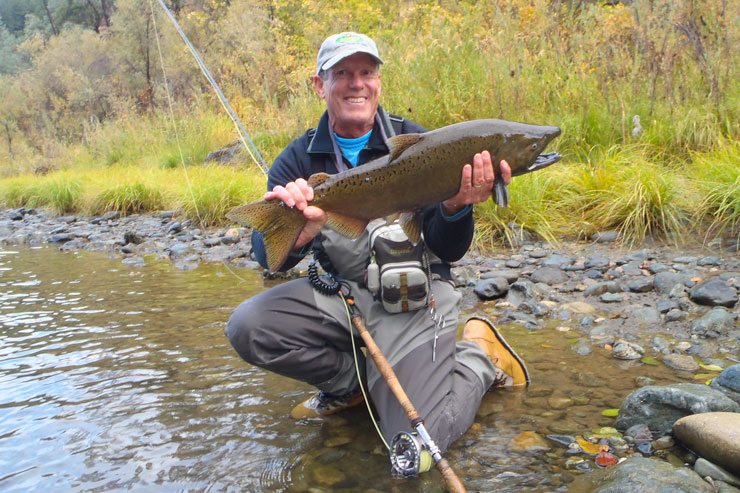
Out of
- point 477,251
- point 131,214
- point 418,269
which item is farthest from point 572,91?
point 131,214

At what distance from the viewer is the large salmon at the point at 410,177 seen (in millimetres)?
2471

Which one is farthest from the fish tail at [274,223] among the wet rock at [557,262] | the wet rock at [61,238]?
the wet rock at [61,238]

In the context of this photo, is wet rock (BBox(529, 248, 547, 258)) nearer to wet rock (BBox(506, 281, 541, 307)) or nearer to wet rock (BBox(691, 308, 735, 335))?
wet rock (BBox(506, 281, 541, 307))

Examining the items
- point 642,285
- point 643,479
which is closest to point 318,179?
point 643,479

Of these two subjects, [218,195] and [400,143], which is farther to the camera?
[218,195]

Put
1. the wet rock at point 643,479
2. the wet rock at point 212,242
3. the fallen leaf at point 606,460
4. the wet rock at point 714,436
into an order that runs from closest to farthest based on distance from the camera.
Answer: the wet rock at point 643,479
the wet rock at point 714,436
the fallen leaf at point 606,460
the wet rock at point 212,242

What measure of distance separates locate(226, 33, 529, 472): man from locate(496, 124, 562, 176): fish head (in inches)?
7.0

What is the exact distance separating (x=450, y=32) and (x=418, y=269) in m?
5.60

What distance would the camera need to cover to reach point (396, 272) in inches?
108

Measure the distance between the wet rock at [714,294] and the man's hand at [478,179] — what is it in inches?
86.4

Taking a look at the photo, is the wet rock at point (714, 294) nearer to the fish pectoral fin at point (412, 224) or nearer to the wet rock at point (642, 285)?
the wet rock at point (642, 285)

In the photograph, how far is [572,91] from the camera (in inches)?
258

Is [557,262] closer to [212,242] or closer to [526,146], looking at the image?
[526,146]

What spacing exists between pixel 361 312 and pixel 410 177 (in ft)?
2.76
